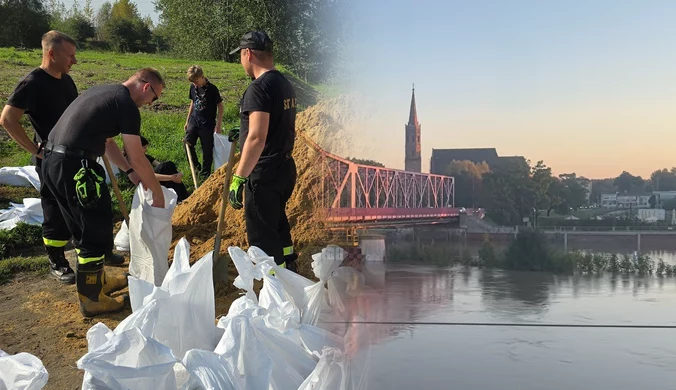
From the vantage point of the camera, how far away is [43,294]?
3.79 meters

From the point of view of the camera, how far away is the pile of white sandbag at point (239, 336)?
1.58m

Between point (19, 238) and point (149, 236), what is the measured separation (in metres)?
2.31

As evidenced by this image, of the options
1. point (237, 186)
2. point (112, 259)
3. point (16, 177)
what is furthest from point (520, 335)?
point (16, 177)

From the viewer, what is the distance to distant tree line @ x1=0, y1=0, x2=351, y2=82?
1545mm

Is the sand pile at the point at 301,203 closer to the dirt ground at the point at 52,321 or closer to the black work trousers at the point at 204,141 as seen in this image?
the dirt ground at the point at 52,321

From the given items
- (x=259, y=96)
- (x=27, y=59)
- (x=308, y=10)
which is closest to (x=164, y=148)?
(x=259, y=96)

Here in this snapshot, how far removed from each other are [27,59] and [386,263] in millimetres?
16095

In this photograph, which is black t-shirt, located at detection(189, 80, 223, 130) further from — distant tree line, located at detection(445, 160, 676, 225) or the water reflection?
distant tree line, located at detection(445, 160, 676, 225)

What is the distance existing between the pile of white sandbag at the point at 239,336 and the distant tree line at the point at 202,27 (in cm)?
44

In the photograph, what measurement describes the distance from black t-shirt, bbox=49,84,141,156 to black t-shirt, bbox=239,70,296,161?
2.43ft

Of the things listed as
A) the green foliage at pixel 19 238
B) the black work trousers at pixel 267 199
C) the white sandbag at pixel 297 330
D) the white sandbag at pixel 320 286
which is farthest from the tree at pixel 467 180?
the green foliage at pixel 19 238

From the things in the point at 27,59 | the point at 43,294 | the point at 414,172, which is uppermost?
the point at 27,59

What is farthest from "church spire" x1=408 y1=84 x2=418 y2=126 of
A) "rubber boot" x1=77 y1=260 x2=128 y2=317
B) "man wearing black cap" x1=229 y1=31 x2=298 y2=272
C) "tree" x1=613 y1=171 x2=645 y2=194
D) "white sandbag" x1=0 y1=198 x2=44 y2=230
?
"white sandbag" x1=0 y1=198 x2=44 y2=230

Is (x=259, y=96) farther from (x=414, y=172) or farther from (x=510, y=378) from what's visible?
(x=510, y=378)
